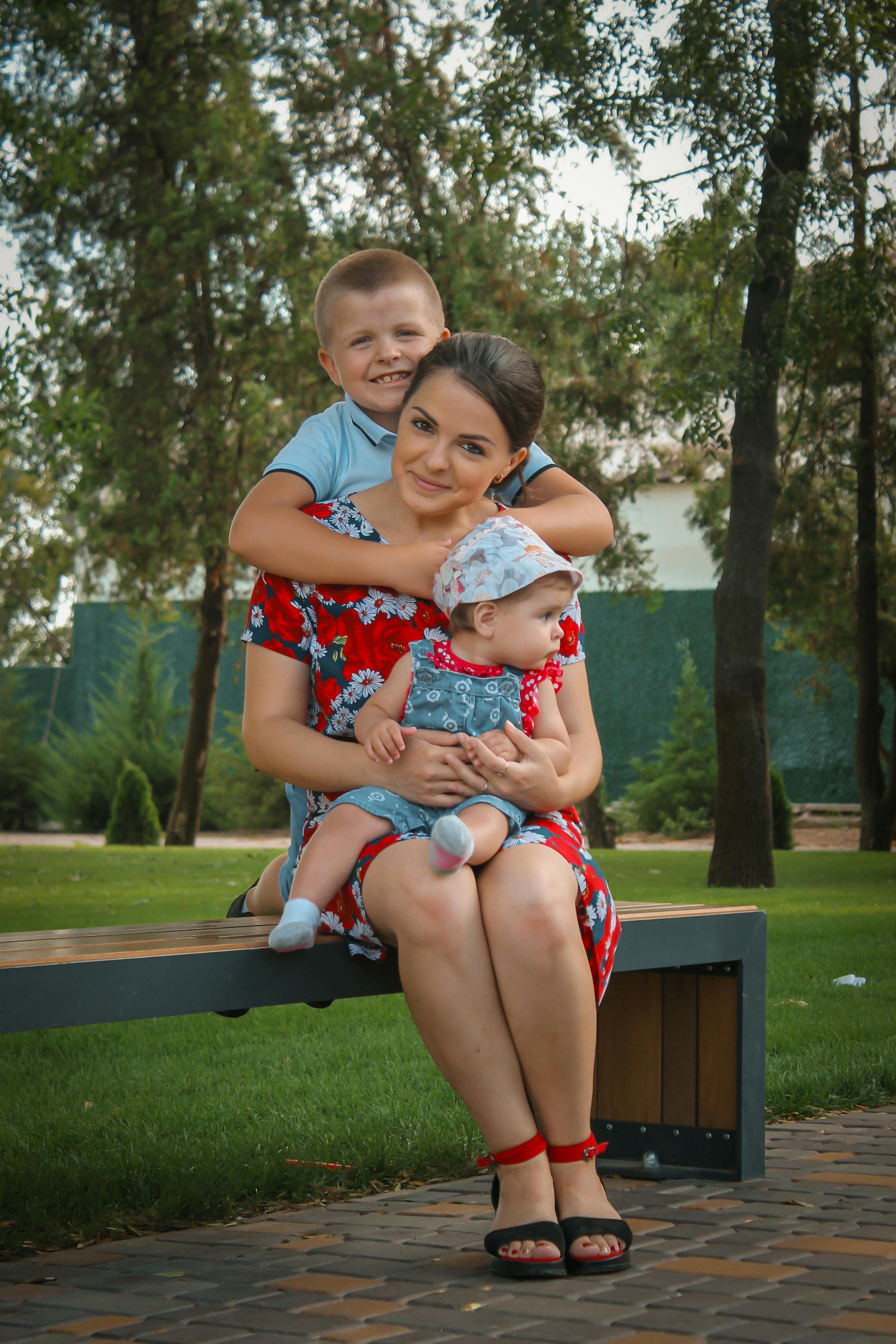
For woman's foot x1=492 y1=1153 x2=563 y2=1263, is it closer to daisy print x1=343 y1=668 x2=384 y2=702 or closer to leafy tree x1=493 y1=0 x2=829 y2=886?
daisy print x1=343 y1=668 x2=384 y2=702

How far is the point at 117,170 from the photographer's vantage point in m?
14.8

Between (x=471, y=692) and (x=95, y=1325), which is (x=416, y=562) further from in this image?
(x=95, y=1325)

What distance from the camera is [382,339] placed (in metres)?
2.92

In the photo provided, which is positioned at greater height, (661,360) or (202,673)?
(661,360)

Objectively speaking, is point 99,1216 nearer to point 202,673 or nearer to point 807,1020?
point 807,1020

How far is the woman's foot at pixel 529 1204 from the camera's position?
2.27 metres

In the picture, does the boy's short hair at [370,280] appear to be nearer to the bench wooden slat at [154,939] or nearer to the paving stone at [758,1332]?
the bench wooden slat at [154,939]

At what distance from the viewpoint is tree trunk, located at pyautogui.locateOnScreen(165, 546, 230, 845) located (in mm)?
15930

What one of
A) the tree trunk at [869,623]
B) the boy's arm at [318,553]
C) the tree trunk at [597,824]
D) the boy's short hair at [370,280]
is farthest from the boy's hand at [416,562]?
the tree trunk at [597,824]

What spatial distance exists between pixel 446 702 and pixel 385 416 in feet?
2.59

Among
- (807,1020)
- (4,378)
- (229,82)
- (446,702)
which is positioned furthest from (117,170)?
(446,702)

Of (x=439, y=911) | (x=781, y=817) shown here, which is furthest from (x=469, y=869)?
(x=781, y=817)

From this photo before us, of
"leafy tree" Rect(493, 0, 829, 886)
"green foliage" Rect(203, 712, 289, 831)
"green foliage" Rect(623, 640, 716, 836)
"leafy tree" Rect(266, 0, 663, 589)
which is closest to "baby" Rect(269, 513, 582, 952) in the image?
"leafy tree" Rect(493, 0, 829, 886)

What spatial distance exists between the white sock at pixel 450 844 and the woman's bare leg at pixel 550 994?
96 millimetres
